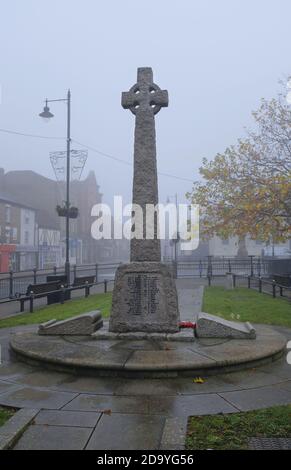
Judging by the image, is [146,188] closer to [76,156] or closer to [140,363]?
[140,363]

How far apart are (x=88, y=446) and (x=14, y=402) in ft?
4.88

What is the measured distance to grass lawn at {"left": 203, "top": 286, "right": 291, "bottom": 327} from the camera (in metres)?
10.9

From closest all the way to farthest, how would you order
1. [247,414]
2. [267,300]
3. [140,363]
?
1. [247,414]
2. [140,363]
3. [267,300]

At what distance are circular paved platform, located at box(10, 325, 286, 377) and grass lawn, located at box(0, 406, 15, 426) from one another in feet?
4.41

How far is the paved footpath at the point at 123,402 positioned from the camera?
12.2 feet

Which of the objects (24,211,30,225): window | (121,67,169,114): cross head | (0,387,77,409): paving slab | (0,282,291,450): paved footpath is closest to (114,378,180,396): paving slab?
(0,282,291,450): paved footpath

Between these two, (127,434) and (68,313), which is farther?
(68,313)

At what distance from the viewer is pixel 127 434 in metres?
3.79

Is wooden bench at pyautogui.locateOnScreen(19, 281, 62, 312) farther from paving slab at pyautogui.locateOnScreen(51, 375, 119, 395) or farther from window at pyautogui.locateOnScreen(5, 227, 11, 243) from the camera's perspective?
window at pyautogui.locateOnScreen(5, 227, 11, 243)

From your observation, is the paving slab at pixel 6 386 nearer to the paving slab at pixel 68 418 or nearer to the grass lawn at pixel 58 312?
the paving slab at pixel 68 418

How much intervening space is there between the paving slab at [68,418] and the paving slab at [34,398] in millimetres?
203

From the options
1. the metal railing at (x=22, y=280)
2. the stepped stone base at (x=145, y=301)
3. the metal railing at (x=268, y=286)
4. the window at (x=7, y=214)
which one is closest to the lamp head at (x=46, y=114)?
the metal railing at (x=22, y=280)
